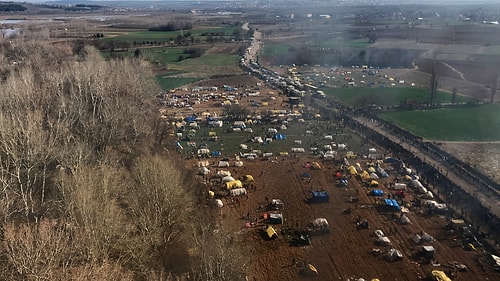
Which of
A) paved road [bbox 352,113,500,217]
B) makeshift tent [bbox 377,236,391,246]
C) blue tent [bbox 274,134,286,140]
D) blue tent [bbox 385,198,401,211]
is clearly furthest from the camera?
blue tent [bbox 274,134,286,140]

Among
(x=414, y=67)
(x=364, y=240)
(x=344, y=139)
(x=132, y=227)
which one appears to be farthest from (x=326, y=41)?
(x=132, y=227)

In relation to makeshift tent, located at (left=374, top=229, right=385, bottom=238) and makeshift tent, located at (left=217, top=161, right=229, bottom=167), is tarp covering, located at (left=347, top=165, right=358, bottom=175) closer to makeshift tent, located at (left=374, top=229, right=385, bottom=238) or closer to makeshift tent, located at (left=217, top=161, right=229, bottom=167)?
makeshift tent, located at (left=374, top=229, right=385, bottom=238)

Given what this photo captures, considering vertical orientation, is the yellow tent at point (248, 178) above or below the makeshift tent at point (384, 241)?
above

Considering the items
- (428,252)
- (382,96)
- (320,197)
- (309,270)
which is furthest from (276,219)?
(382,96)

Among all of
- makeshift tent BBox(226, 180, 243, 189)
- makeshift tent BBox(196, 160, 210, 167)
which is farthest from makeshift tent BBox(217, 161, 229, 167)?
makeshift tent BBox(226, 180, 243, 189)

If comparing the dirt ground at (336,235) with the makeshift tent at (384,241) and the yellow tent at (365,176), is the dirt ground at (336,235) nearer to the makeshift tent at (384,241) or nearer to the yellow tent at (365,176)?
the makeshift tent at (384,241)

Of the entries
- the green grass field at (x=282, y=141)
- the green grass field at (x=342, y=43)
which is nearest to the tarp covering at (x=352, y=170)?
the green grass field at (x=282, y=141)
